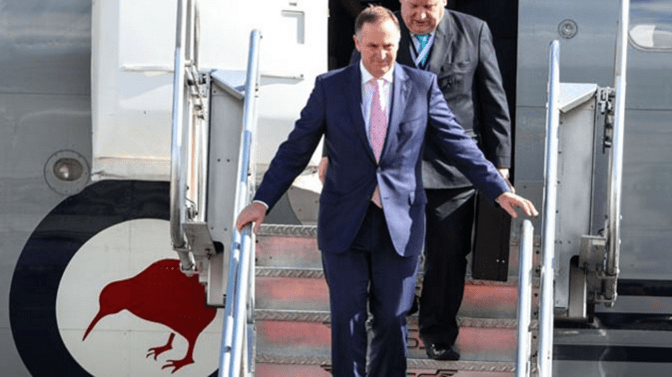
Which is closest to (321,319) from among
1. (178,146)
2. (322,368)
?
(322,368)

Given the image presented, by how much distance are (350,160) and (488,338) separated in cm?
110

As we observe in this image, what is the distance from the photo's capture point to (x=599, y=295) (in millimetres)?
6078

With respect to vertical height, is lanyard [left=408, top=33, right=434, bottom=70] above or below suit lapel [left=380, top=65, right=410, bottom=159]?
above

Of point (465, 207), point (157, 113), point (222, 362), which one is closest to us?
point (222, 362)

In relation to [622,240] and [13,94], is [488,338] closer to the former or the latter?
[622,240]

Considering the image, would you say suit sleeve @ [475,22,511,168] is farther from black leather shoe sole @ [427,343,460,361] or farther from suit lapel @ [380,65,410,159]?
black leather shoe sole @ [427,343,460,361]

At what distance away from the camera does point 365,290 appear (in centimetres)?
493

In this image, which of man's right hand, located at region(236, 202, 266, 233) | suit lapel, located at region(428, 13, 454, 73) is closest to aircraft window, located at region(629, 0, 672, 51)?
suit lapel, located at region(428, 13, 454, 73)

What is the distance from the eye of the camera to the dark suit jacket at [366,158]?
16.2 feet

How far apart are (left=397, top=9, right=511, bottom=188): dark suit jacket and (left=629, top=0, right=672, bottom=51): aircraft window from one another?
1782 millimetres

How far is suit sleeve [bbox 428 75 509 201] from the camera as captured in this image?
4.99 m

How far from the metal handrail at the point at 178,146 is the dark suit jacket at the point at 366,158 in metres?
0.74

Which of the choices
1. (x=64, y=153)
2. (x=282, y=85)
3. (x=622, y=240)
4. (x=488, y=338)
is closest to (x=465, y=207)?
(x=488, y=338)

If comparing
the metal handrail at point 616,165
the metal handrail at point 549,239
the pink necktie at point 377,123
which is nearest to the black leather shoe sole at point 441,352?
the metal handrail at point 549,239
